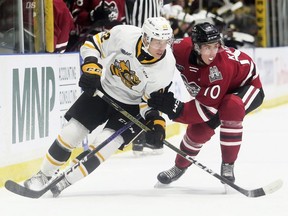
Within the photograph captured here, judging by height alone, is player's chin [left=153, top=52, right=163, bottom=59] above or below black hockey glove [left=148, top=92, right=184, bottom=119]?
above

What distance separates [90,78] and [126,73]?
0.28m

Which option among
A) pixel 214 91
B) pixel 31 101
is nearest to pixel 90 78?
pixel 214 91

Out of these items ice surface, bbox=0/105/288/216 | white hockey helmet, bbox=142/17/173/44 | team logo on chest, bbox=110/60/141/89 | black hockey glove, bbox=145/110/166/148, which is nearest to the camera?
ice surface, bbox=0/105/288/216

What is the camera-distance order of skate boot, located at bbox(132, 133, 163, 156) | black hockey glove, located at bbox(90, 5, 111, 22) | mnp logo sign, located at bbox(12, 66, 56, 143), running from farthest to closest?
black hockey glove, located at bbox(90, 5, 111, 22), skate boot, located at bbox(132, 133, 163, 156), mnp logo sign, located at bbox(12, 66, 56, 143)

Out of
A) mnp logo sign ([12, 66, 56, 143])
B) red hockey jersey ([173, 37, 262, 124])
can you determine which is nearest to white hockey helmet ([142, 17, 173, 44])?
red hockey jersey ([173, 37, 262, 124])

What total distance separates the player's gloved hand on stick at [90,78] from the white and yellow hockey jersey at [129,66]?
12 cm

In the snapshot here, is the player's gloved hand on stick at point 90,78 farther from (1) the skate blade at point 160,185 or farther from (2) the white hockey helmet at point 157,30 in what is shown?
(1) the skate blade at point 160,185

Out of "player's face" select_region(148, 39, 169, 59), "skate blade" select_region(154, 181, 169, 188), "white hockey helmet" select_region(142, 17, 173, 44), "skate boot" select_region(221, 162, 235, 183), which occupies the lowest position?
"skate blade" select_region(154, 181, 169, 188)

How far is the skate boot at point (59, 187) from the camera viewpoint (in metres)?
4.30

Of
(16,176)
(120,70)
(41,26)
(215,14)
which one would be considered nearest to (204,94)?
(120,70)

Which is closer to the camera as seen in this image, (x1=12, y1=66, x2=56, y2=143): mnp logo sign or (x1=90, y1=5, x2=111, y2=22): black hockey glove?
(x1=12, y1=66, x2=56, y2=143): mnp logo sign

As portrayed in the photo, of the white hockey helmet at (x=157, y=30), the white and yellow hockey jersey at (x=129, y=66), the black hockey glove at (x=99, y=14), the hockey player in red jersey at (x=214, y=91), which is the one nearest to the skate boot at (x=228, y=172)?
the hockey player in red jersey at (x=214, y=91)

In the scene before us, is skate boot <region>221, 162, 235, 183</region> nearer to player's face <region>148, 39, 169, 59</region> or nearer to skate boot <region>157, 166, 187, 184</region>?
skate boot <region>157, 166, 187, 184</region>

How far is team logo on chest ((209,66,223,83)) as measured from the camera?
174 inches
